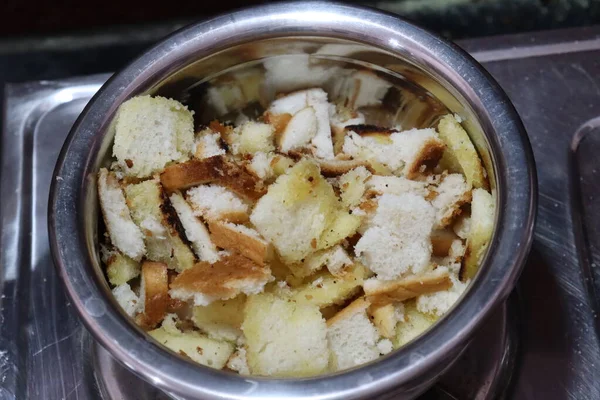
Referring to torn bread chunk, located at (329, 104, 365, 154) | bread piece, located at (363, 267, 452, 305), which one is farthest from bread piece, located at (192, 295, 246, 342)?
torn bread chunk, located at (329, 104, 365, 154)

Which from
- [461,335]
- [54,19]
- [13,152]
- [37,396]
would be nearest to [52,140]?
[13,152]

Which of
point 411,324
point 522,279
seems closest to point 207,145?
point 411,324

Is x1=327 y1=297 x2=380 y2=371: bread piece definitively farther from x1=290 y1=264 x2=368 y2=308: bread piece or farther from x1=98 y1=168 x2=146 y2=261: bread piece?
x1=98 y1=168 x2=146 y2=261: bread piece

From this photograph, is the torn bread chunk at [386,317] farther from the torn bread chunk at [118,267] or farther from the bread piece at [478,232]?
the torn bread chunk at [118,267]

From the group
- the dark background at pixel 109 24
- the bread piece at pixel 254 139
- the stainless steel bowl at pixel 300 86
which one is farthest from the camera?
the dark background at pixel 109 24

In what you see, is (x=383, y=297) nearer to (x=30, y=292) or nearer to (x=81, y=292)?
(x=81, y=292)

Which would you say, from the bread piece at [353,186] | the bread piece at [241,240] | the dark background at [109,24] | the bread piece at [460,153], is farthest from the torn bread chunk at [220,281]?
the dark background at [109,24]
